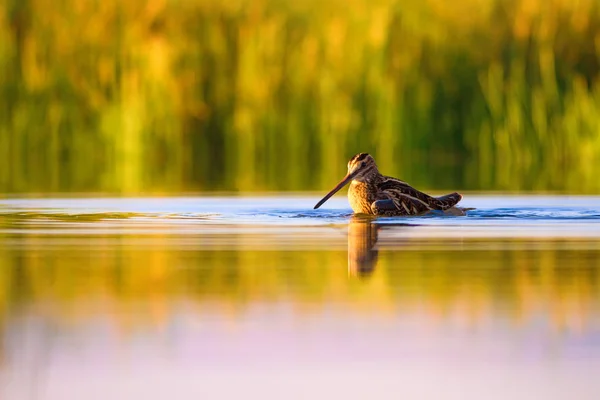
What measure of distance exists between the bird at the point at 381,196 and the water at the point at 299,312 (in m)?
1.23

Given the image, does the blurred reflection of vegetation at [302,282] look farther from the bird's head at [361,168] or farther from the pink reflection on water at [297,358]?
the bird's head at [361,168]

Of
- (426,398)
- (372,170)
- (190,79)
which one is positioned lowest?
(426,398)

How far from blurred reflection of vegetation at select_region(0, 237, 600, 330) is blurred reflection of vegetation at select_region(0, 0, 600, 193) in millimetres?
10760

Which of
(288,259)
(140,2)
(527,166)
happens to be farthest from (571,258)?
(140,2)

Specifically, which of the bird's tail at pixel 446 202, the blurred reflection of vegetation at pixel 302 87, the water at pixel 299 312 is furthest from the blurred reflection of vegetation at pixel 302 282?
the blurred reflection of vegetation at pixel 302 87

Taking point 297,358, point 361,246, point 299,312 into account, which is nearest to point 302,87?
point 361,246

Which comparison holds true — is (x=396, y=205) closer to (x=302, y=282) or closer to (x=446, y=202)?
(x=446, y=202)

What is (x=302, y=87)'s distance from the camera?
826 inches

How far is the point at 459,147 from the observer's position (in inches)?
816

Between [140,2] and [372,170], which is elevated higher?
[140,2]

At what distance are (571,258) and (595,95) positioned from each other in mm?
12310

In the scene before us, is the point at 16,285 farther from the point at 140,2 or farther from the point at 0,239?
the point at 140,2

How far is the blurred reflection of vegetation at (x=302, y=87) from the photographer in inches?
785

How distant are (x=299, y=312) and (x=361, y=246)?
305cm
